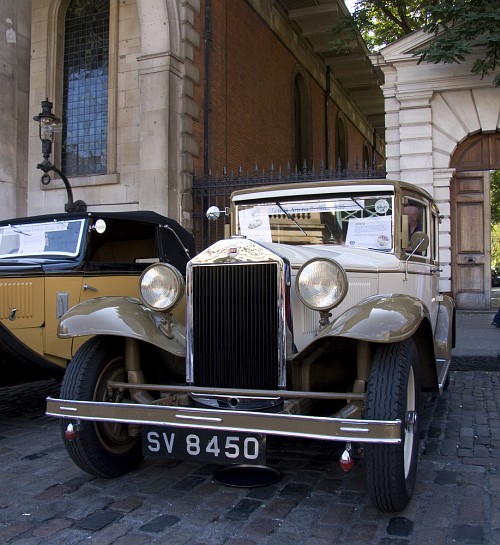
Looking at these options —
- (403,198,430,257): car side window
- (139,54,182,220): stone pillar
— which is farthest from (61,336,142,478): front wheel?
(139,54,182,220): stone pillar

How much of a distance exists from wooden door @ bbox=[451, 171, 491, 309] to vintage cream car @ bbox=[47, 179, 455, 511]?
356 inches

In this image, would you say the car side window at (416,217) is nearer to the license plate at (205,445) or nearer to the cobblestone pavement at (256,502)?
the cobblestone pavement at (256,502)

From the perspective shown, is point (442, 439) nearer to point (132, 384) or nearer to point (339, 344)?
point (339, 344)

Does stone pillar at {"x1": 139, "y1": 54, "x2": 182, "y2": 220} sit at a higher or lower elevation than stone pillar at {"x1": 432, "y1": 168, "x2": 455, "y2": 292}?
higher

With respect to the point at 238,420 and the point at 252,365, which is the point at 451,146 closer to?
the point at 252,365

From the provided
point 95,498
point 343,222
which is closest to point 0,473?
point 95,498

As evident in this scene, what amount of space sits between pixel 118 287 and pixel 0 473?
210 centimetres

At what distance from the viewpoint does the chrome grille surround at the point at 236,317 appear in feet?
10.2

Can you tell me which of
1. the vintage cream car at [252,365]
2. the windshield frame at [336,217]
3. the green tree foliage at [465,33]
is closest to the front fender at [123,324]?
the vintage cream car at [252,365]

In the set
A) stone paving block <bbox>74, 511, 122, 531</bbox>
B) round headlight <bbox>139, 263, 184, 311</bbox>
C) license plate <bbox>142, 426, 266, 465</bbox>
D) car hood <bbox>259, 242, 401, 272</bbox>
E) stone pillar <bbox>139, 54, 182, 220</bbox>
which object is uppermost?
stone pillar <bbox>139, 54, 182, 220</bbox>

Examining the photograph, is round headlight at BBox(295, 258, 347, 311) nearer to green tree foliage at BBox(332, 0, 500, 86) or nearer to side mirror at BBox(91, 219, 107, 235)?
side mirror at BBox(91, 219, 107, 235)

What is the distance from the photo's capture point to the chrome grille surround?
3.09 meters

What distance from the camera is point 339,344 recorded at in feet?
10.8

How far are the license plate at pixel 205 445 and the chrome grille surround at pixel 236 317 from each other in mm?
318
